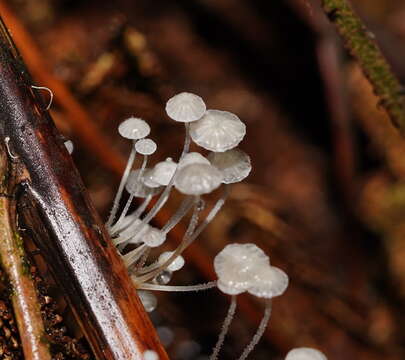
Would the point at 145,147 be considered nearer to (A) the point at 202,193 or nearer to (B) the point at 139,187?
(B) the point at 139,187

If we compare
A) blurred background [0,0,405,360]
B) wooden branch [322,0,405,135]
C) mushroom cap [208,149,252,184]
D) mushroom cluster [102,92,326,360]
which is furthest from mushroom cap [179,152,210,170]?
blurred background [0,0,405,360]

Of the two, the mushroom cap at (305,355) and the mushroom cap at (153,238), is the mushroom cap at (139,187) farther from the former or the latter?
the mushroom cap at (305,355)

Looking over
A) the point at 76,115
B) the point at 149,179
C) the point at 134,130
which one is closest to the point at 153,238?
the point at 149,179

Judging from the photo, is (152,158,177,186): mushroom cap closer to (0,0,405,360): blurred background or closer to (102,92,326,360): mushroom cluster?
(102,92,326,360): mushroom cluster

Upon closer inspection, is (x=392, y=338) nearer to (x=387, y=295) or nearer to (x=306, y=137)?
(x=387, y=295)

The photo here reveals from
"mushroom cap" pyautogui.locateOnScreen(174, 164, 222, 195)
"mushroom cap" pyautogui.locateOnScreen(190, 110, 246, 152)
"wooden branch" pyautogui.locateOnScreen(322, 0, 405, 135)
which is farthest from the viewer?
"wooden branch" pyautogui.locateOnScreen(322, 0, 405, 135)
